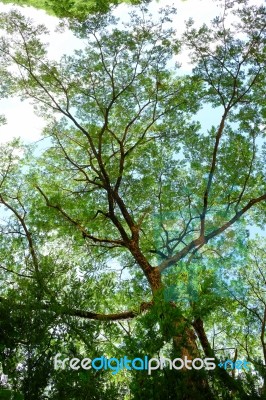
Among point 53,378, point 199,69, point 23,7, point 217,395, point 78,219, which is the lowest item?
point 217,395

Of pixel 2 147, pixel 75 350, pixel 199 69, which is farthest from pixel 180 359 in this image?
pixel 2 147

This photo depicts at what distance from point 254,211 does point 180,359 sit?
901 cm

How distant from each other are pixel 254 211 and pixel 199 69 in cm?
495

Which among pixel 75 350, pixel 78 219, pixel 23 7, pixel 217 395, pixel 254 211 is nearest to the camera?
pixel 217 395

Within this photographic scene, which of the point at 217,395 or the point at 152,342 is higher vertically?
the point at 152,342

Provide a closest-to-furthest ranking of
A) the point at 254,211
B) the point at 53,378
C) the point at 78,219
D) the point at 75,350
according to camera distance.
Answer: the point at 53,378 < the point at 75,350 < the point at 78,219 < the point at 254,211

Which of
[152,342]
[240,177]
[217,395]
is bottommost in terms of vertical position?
[217,395]

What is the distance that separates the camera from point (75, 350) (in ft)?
13.2

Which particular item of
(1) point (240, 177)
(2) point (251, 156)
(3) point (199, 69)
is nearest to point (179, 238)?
(1) point (240, 177)

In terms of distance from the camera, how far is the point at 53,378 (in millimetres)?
3689

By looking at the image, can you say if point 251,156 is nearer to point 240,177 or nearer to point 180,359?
point 240,177

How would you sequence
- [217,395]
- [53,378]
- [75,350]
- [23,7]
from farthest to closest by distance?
[23,7]
[75,350]
[53,378]
[217,395]

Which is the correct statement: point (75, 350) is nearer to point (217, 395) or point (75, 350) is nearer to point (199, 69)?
point (217, 395)

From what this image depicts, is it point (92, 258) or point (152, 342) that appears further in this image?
point (92, 258)
